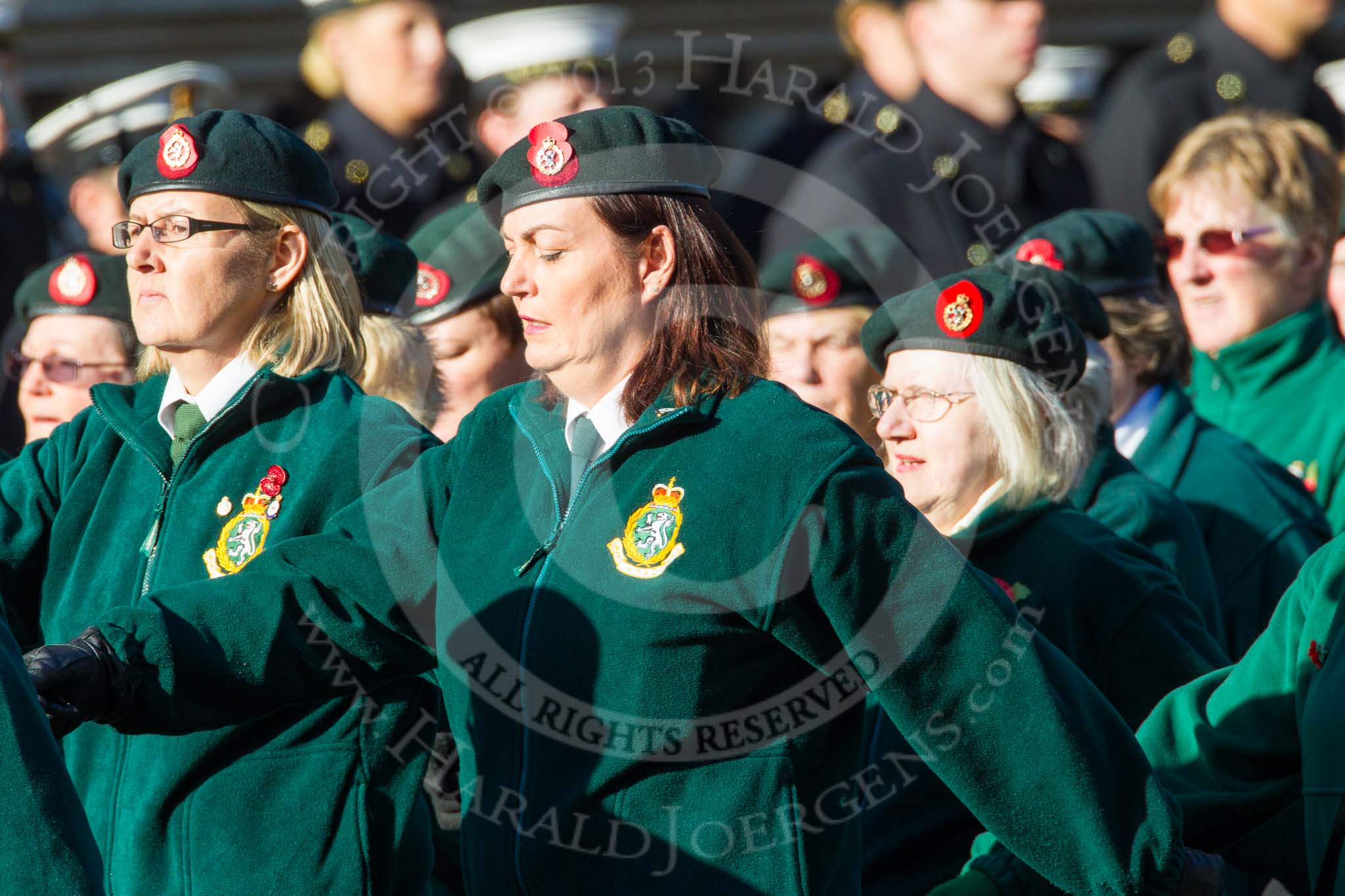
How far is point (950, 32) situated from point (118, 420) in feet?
12.5

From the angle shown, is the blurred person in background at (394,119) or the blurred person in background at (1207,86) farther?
the blurred person in background at (1207,86)

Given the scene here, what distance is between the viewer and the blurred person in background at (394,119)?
22.0 feet

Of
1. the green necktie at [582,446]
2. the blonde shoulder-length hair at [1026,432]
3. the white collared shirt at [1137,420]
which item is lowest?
the white collared shirt at [1137,420]

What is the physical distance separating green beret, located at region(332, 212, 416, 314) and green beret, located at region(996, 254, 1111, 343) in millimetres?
1564

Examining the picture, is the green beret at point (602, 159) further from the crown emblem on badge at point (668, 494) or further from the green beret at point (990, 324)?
the green beret at point (990, 324)

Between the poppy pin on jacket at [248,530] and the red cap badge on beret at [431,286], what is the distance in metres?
1.99

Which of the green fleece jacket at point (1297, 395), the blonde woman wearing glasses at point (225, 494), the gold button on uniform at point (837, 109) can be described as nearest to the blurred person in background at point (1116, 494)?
the green fleece jacket at point (1297, 395)

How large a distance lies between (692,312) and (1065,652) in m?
1.33

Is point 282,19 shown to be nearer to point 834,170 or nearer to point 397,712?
point 834,170

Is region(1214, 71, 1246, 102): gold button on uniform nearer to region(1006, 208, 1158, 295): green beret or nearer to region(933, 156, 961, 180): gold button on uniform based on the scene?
region(933, 156, 961, 180): gold button on uniform

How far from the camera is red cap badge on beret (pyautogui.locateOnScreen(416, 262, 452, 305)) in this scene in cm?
536

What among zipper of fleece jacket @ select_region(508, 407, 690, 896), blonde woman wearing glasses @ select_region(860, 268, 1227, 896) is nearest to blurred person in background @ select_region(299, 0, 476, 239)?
blonde woman wearing glasses @ select_region(860, 268, 1227, 896)

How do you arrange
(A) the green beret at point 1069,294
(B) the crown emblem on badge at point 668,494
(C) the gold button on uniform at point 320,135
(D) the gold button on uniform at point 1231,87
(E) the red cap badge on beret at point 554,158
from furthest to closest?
(D) the gold button on uniform at point 1231,87 < (C) the gold button on uniform at point 320,135 < (A) the green beret at point 1069,294 < (E) the red cap badge on beret at point 554,158 < (B) the crown emblem on badge at point 668,494

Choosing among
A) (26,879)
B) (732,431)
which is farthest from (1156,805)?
(26,879)
